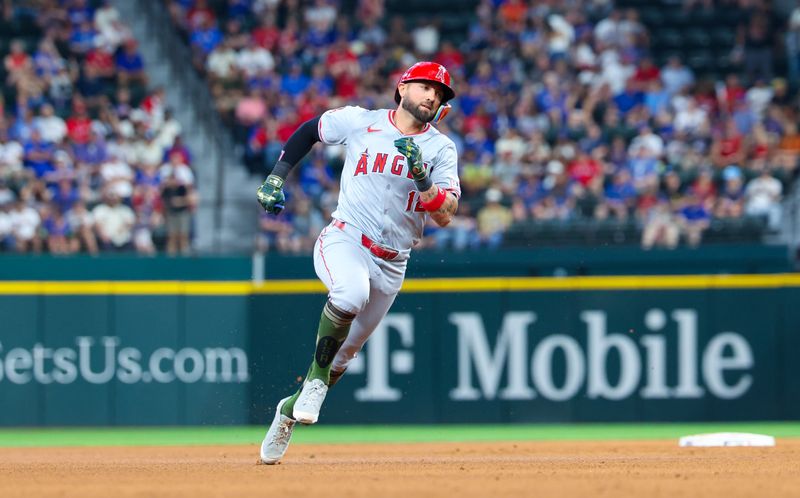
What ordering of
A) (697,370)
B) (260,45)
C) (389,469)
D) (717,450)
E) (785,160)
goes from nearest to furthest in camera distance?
(389,469) < (717,450) < (697,370) < (785,160) < (260,45)

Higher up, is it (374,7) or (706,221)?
(374,7)

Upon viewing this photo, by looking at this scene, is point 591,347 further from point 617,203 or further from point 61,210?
point 61,210

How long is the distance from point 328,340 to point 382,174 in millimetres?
1024

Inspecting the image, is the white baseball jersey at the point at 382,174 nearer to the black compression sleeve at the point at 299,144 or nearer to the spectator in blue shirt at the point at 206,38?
the black compression sleeve at the point at 299,144

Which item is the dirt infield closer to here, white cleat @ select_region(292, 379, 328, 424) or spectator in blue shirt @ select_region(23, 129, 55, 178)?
white cleat @ select_region(292, 379, 328, 424)

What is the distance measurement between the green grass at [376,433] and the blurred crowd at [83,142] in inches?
83.5

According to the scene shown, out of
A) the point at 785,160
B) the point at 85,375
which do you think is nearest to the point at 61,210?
the point at 85,375

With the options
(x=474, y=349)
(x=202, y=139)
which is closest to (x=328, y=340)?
(x=474, y=349)

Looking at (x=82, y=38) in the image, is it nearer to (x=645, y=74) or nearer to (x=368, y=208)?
(x=645, y=74)

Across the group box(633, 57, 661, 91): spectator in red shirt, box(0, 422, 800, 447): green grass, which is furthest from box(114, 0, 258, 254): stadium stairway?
box(633, 57, 661, 91): spectator in red shirt

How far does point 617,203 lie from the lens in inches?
586

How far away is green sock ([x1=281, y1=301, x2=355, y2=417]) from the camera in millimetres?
7996

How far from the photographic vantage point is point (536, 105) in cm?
1711

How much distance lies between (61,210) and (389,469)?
739 centimetres
